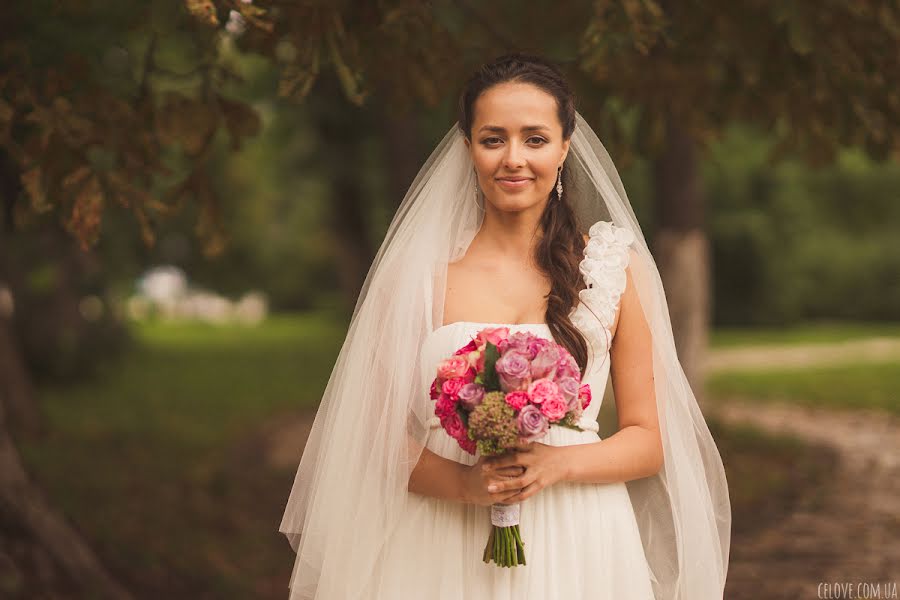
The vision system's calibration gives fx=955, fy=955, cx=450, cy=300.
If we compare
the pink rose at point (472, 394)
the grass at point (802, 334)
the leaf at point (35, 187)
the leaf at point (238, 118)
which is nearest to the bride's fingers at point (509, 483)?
the pink rose at point (472, 394)

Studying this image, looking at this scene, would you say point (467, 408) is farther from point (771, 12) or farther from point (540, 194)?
point (771, 12)

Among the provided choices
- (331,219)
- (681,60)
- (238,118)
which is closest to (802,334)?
(331,219)

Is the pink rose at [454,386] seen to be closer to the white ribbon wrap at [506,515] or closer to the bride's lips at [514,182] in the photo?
the white ribbon wrap at [506,515]

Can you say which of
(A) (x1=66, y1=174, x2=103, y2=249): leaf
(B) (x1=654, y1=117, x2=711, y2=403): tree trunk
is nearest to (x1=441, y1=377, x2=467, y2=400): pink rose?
(A) (x1=66, y1=174, x2=103, y2=249): leaf

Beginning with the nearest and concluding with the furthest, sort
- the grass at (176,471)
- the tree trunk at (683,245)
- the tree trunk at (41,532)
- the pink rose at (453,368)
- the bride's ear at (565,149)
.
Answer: the pink rose at (453,368) < the bride's ear at (565,149) < the tree trunk at (41,532) < the grass at (176,471) < the tree trunk at (683,245)

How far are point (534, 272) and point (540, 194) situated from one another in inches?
9.4

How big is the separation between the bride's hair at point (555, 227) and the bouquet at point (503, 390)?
0.29 m

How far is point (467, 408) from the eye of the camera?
2393mm

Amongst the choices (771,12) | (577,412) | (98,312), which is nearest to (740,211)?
(98,312)

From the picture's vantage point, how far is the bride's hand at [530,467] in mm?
2441

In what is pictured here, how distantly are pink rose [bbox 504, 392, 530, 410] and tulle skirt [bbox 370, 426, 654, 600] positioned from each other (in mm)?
443

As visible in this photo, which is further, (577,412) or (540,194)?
(540,194)

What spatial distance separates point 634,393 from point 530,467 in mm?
492

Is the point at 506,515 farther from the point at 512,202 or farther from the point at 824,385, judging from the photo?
the point at 824,385
